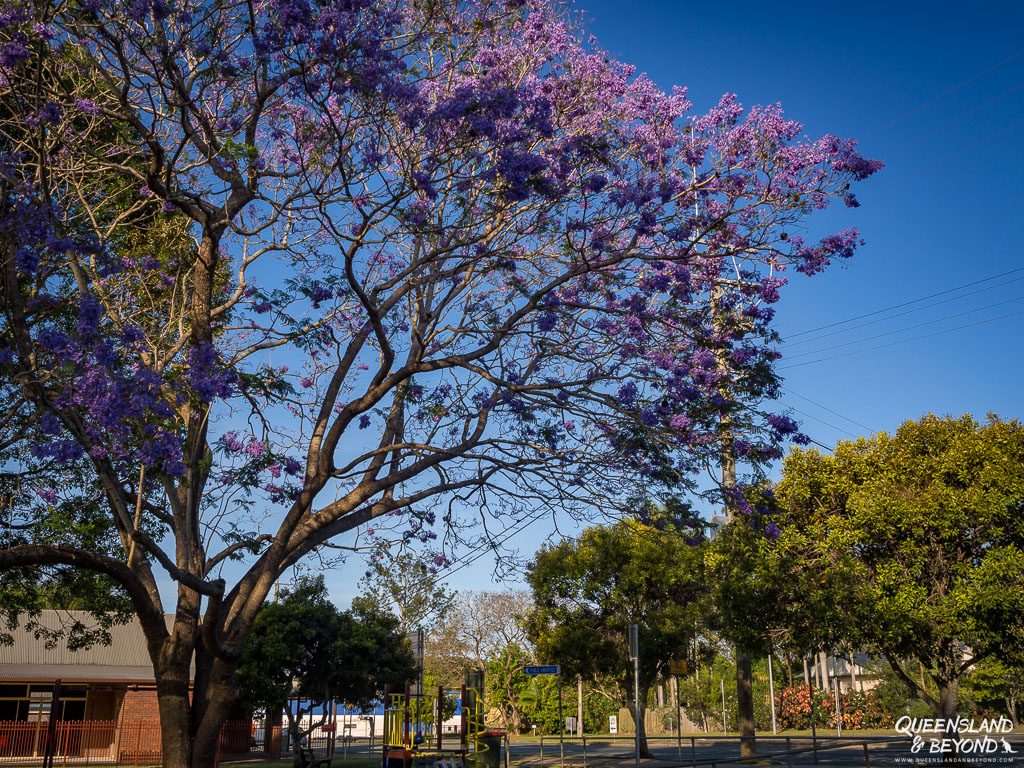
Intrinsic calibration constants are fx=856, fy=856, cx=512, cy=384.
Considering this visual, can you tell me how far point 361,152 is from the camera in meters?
10.2

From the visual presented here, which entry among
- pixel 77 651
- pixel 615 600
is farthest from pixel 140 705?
pixel 615 600

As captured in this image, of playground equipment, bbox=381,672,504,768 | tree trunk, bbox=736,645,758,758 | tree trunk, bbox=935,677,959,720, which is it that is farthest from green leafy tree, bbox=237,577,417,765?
tree trunk, bbox=935,677,959,720

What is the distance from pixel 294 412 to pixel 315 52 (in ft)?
19.8

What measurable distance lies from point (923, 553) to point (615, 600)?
358 inches

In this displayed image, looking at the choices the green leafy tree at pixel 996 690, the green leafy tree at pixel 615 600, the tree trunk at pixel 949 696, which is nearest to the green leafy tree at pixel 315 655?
the green leafy tree at pixel 615 600

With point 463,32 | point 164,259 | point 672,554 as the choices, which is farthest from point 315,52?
point 672,554

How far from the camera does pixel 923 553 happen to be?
1702 centimetres

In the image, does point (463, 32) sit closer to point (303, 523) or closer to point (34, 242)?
point (34, 242)

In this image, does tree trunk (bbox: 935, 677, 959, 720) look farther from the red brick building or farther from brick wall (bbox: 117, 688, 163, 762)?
the red brick building

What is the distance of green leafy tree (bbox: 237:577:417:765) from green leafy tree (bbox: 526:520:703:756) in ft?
19.0

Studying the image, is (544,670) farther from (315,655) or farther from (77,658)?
(77,658)

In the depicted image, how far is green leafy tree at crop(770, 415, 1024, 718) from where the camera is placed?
15.7 meters

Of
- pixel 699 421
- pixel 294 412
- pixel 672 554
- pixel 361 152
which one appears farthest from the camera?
pixel 672 554

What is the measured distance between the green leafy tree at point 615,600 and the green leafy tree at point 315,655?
19.0 feet
